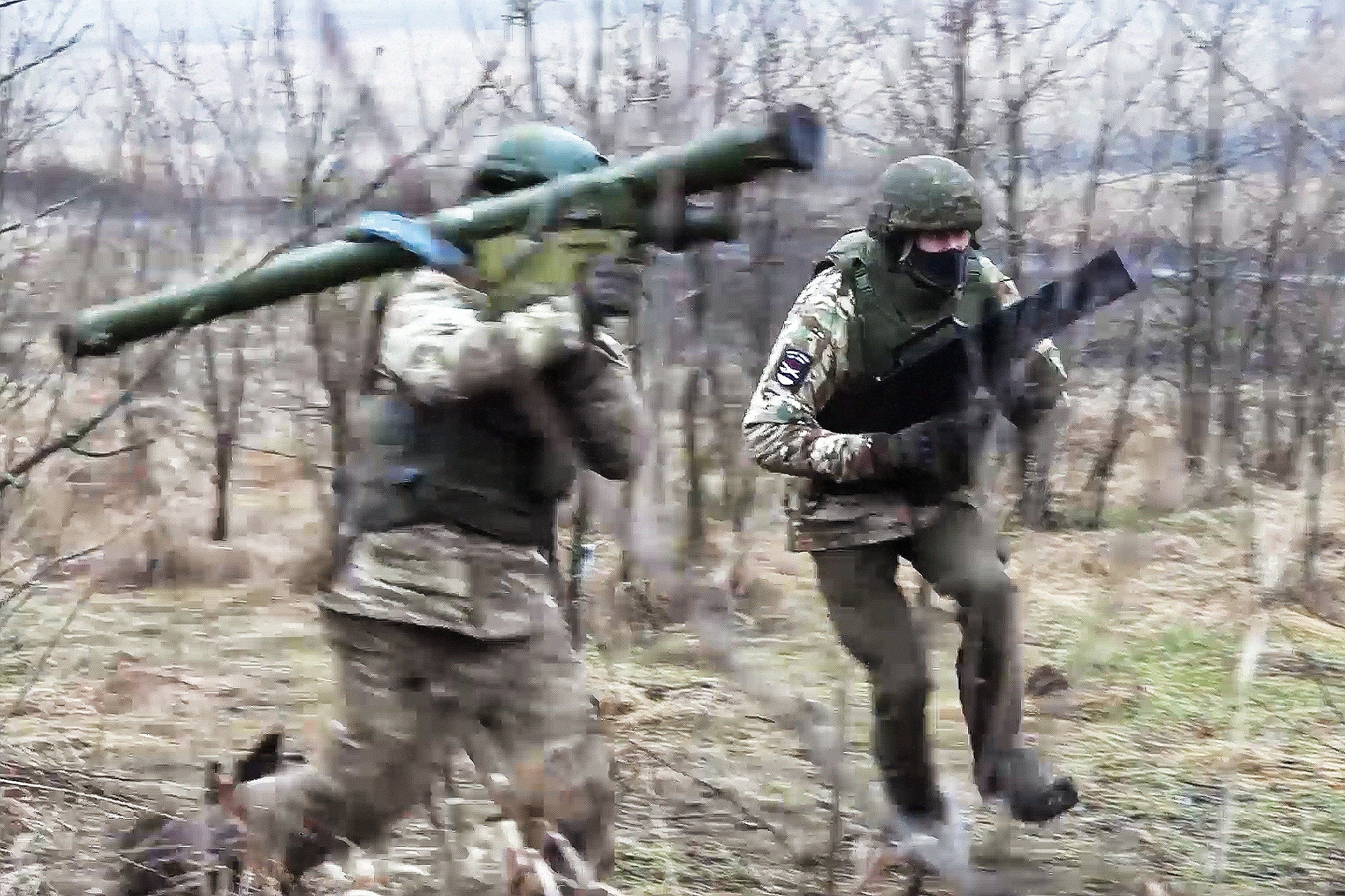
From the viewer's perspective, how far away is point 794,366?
13.0ft

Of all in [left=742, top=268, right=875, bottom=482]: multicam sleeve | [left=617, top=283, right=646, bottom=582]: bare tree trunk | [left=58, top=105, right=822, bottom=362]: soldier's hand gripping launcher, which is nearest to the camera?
[left=58, top=105, right=822, bottom=362]: soldier's hand gripping launcher

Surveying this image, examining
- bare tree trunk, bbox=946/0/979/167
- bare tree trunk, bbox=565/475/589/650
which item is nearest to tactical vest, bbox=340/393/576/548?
bare tree trunk, bbox=565/475/589/650

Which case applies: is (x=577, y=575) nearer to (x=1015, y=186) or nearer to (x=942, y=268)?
(x=942, y=268)

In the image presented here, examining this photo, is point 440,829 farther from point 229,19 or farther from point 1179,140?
point 1179,140

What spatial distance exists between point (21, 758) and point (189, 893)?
145cm

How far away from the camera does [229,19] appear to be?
7680mm

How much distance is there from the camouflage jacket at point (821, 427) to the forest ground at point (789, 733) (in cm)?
27

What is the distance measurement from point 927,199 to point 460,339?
61.2 inches

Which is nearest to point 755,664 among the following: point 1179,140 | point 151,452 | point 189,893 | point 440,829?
point 440,829

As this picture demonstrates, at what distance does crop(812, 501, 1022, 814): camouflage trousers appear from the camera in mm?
3959

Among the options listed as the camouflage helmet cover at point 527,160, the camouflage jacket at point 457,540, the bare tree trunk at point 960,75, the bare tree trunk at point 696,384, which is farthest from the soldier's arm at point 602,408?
the bare tree trunk at point 960,75

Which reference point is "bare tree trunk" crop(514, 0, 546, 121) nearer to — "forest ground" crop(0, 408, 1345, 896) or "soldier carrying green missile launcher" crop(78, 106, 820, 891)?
"forest ground" crop(0, 408, 1345, 896)

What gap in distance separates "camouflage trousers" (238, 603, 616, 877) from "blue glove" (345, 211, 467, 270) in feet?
2.95

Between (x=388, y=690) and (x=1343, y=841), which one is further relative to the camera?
(x=1343, y=841)
